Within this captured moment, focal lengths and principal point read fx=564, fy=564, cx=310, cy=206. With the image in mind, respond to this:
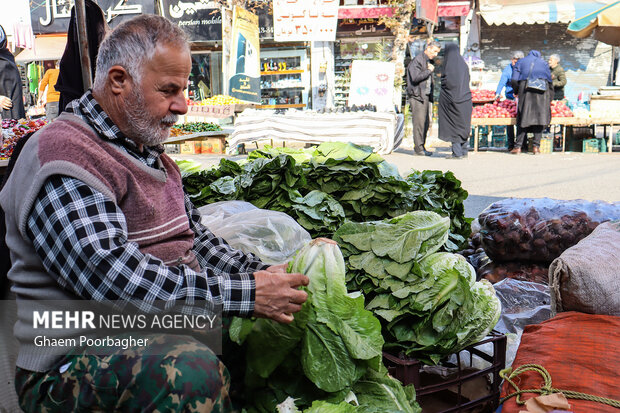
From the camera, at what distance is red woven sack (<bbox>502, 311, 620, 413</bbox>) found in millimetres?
1983

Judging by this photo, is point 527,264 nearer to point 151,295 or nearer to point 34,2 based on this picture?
point 151,295

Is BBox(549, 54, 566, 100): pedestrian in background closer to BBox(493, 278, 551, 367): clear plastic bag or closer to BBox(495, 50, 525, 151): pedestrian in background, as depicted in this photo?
BBox(495, 50, 525, 151): pedestrian in background

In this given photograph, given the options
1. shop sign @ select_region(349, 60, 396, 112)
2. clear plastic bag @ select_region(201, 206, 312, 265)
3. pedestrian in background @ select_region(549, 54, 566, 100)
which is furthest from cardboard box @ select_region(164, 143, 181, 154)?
clear plastic bag @ select_region(201, 206, 312, 265)

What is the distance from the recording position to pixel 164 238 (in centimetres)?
187

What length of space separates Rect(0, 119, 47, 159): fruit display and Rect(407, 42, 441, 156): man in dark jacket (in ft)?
29.0

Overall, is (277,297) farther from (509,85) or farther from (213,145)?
(509,85)

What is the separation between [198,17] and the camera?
1850 cm

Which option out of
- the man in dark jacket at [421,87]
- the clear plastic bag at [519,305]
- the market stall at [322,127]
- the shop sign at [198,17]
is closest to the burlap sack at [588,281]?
the clear plastic bag at [519,305]

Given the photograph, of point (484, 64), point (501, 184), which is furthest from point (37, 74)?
point (501, 184)

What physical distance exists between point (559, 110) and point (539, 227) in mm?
10762

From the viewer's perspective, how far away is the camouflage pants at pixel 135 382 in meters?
1.51

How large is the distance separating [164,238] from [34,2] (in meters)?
17.3

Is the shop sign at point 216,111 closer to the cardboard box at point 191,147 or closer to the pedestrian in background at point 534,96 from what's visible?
the cardboard box at point 191,147

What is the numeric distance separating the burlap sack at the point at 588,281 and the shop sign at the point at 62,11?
46.6 ft
